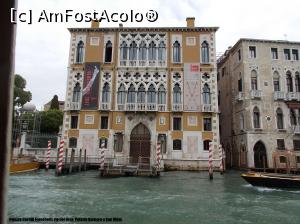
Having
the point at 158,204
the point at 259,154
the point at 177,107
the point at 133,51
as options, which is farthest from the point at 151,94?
the point at 158,204

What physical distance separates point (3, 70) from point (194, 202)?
23.2 ft

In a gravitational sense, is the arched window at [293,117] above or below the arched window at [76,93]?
below

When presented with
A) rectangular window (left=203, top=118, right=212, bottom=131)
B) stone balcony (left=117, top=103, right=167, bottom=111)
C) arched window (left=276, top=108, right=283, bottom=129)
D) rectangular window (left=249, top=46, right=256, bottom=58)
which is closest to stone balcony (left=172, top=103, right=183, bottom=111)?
stone balcony (left=117, top=103, right=167, bottom=111)

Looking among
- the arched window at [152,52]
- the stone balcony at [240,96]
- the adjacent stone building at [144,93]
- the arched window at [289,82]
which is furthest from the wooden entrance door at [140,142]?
the arched window at [289,82]

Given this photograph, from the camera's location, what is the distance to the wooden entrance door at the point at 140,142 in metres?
17.1

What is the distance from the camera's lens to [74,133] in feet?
56.8

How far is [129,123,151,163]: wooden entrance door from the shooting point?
1711cm

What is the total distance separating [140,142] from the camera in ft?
56.6

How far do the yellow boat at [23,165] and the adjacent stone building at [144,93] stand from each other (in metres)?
2.57

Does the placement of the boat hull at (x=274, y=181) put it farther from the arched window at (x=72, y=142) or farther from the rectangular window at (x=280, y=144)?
the arched window at (x=72, y=142)

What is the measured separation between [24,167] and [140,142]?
723 centimetres

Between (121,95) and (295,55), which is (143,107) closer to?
(121,95)

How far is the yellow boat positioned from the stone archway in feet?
47.7

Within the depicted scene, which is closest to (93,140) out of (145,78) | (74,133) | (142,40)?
(74,133)
